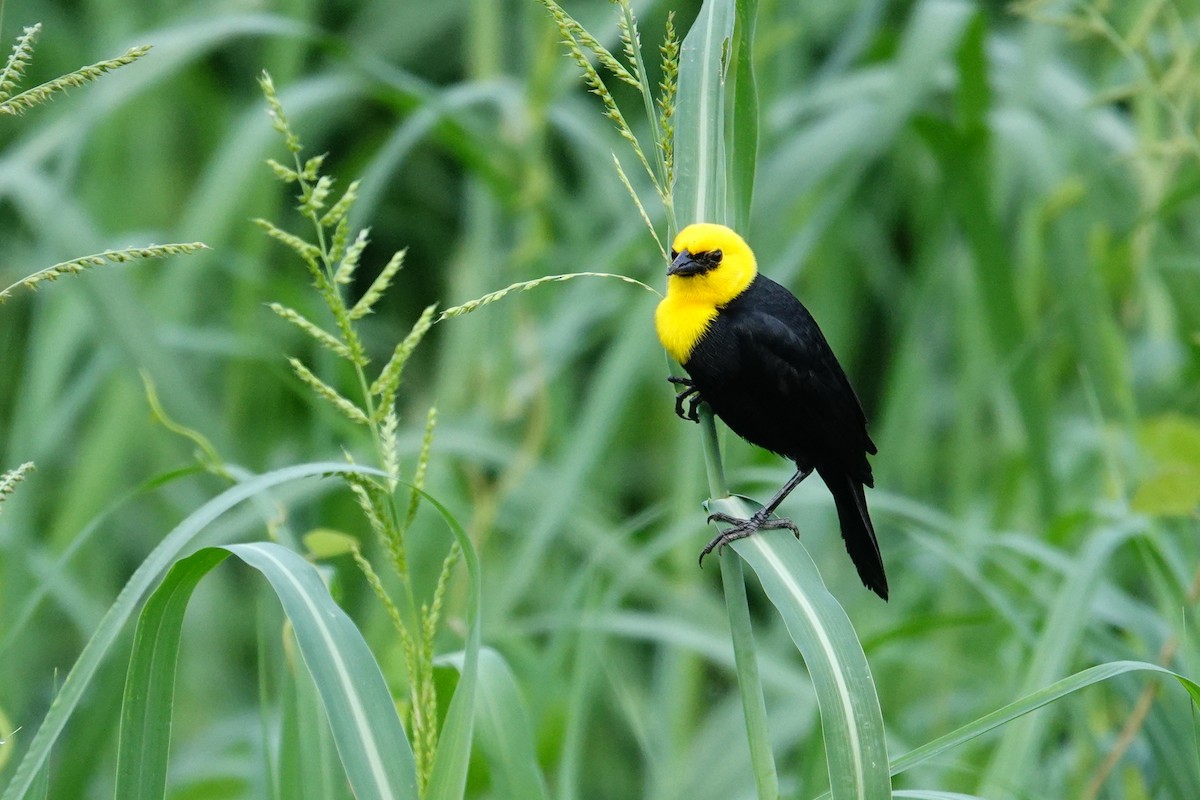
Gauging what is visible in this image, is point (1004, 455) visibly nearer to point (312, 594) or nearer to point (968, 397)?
point (968, 397)

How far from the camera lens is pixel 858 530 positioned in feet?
5.54

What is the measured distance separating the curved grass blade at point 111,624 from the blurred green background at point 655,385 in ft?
1.31

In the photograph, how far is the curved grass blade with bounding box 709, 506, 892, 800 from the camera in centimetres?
103

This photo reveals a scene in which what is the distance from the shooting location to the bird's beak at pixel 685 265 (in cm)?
152

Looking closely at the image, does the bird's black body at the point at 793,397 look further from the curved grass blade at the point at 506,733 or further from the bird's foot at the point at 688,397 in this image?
the curved grass blade at the point at 506,733

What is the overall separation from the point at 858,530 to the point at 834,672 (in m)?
0.64

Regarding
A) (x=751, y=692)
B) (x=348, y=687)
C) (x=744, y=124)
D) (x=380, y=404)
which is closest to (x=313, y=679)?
(x=348, y=687)

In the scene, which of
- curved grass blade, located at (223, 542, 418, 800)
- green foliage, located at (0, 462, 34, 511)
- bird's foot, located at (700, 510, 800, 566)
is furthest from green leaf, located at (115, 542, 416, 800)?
bird's foot, located at (700, 510, 800, 566)

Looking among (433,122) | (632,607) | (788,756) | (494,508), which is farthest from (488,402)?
(788,756)

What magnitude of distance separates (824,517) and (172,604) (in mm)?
2025

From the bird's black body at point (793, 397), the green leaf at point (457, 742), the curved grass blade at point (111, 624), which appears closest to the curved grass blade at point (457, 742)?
the green leaf at point (457, 742)

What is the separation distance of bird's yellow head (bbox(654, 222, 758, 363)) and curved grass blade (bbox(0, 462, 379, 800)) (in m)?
0.57

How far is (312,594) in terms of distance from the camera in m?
1.10

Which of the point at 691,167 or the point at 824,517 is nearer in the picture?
the point at 691,167
